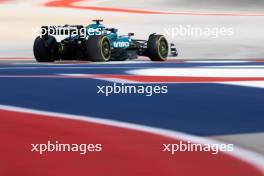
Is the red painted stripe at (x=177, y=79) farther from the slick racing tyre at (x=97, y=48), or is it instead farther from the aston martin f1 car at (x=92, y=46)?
the aston martin f1 car at (x=92, y=46)

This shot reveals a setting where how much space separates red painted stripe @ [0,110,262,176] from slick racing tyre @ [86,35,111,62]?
10675mm

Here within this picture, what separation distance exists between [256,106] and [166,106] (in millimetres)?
911

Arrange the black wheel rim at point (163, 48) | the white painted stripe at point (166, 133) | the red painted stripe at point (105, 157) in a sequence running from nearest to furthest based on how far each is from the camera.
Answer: the red painted stripe at point (105, 157)
the white painted stripe at point (166, 133)
the black wheel rim at point (163, 48)

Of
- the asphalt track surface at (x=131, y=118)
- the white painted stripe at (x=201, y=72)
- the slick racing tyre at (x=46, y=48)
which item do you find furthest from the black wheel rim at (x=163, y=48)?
the white painted stripe at (x=201, y=72)

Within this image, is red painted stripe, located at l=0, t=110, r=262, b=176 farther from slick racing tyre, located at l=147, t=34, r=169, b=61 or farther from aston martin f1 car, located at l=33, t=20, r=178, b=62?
slick racing tyre, located at l=147, t=34, r=169, b=61

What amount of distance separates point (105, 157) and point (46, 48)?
13.3m

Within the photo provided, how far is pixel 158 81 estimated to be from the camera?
1192 centimetres

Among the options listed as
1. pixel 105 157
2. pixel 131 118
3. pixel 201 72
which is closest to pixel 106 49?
→ pixel 201 72

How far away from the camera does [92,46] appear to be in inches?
704

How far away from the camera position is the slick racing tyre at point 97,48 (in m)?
17.9

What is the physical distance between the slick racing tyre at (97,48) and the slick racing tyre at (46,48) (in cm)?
112

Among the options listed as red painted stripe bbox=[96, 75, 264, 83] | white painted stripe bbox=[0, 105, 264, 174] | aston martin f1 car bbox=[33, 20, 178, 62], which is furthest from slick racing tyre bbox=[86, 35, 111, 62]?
white painted stripe bbox=[0, 105, 264, 174]

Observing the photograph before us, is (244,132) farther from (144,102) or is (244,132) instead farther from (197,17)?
(197,17)

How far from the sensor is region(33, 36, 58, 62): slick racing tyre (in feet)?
61.9
